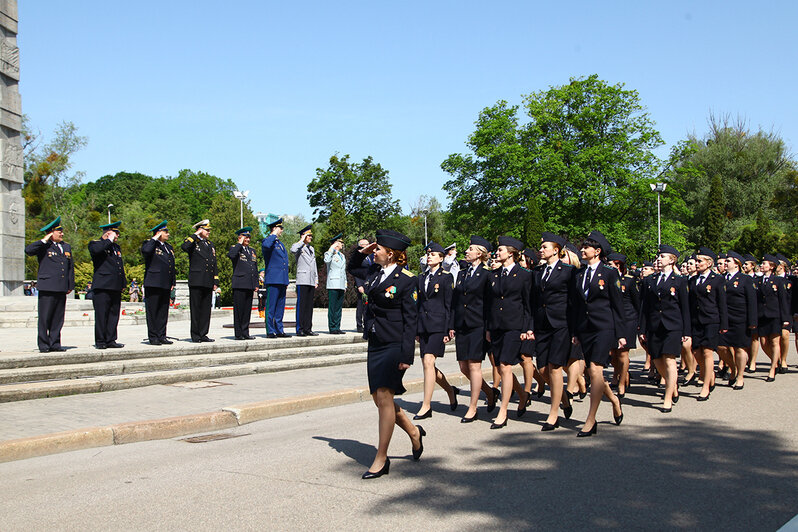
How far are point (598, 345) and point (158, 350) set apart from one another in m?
7.02

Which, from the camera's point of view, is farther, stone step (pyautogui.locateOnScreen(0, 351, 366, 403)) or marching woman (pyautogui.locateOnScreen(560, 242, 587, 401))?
stone step (pyautogui.locateOnScreen(0, 351, 366, 403))

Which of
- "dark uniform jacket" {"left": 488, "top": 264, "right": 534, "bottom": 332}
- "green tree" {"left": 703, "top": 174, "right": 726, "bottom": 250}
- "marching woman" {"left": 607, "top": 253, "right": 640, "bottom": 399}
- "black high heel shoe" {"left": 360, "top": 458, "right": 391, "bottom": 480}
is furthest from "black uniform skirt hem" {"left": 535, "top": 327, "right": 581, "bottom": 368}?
"green tree" {"left": 703, "top": 174, "right": 726, "bottom": 250}

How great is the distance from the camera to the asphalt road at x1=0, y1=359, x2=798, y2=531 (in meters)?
4.59

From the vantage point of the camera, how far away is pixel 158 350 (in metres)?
11.4

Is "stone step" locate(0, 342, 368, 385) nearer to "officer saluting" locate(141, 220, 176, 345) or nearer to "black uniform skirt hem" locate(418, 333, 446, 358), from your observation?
"officer saluting" locate(141, 220, 176, 345)

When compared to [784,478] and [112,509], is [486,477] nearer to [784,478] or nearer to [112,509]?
[784,478]

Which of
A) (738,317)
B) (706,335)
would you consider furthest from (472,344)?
(738,317)

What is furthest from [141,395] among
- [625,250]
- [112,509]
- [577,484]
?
[625,250]

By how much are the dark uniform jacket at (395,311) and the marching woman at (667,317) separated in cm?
470

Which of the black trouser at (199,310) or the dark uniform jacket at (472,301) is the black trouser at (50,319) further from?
the dark uniform jacket at (472,301)

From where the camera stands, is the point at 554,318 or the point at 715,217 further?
the point at 715,217

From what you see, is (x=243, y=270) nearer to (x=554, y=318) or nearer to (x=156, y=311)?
(x=156, y=311)

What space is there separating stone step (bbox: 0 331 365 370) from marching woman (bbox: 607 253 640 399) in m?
5.76

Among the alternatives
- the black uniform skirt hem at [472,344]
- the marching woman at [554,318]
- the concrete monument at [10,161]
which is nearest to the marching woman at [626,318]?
the marching woman at [554,318]
